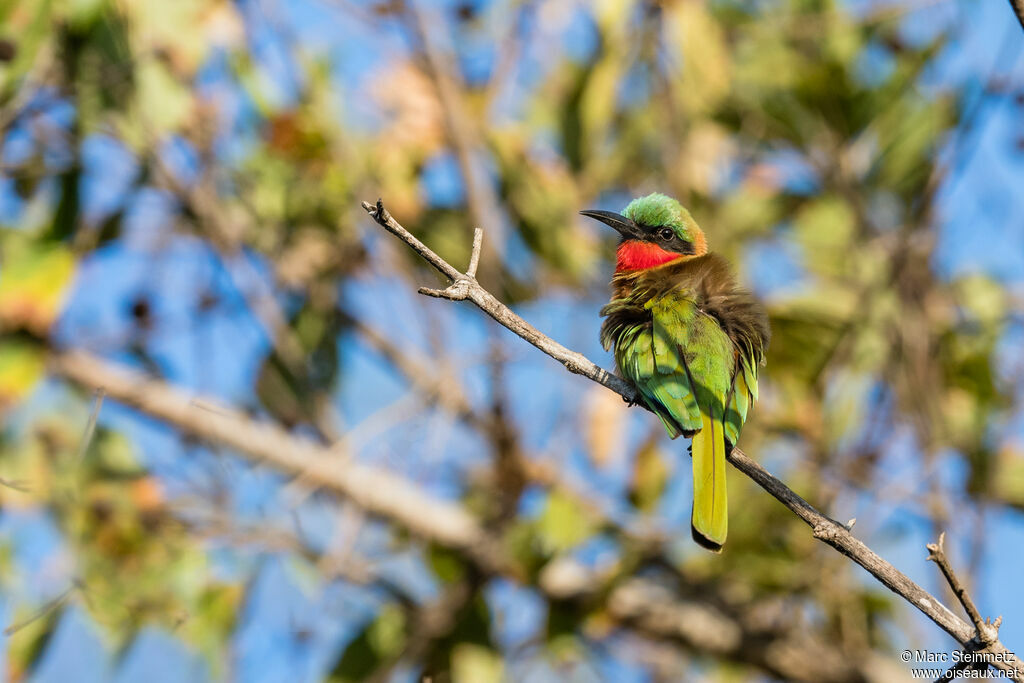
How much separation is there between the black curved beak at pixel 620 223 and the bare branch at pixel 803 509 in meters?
1.34

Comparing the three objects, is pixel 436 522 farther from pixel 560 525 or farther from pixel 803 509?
pixel 803 509

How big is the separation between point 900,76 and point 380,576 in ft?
9.45

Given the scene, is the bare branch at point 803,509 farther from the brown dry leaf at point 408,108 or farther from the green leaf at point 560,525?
the brown dry leaf at point 408,108

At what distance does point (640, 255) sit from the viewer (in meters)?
3.50

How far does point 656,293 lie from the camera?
292 cm

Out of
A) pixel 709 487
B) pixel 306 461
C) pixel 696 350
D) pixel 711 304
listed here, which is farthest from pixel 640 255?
pixel 306 461

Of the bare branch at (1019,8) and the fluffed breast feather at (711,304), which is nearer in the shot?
the bare branch at (1019,8)

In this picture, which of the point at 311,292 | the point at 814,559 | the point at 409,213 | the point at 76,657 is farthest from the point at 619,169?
the point at 76,657

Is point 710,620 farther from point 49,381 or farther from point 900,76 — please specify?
point 49,381

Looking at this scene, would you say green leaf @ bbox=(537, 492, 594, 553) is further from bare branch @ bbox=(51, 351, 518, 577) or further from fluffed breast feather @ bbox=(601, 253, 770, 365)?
fluffed breast feather @ bbox=(601, 253, 770, 365)

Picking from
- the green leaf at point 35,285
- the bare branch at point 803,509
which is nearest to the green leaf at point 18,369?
the green leaf at point 35,285

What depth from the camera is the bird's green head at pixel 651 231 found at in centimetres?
351

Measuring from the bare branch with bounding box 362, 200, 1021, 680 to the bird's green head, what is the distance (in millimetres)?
1295

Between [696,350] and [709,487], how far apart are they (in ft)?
1.66
